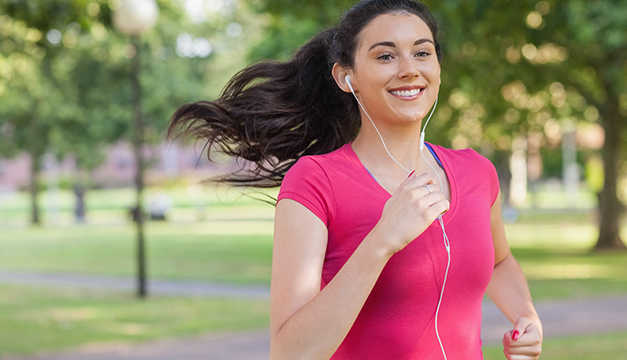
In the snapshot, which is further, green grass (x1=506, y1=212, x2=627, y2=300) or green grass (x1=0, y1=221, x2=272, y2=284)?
green grass (x1=0, y1=221, x2=272, y2=284)

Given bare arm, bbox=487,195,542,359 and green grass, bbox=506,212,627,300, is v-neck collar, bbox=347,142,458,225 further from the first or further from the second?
green grass, bbox=506,212,627,300

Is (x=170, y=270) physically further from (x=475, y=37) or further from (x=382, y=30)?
(x=382, y=30)

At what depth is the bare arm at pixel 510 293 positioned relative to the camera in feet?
7.21

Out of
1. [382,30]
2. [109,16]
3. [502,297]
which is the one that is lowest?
[502,297]

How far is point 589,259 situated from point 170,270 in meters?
8.24

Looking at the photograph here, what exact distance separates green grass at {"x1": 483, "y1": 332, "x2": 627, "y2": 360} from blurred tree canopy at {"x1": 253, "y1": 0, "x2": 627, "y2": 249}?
4.12 metres

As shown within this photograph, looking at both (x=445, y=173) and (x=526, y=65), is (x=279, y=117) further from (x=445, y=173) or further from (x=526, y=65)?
(x=526, y=65)

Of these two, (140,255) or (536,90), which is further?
(536,90)

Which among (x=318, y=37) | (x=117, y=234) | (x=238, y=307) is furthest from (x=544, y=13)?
(x=117, y=234)

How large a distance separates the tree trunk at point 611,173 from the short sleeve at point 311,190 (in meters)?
16.4

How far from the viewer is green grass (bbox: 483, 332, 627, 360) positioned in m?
6.62

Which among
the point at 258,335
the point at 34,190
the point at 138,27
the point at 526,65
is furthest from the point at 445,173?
the point at 34,190

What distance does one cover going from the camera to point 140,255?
37.4 feet

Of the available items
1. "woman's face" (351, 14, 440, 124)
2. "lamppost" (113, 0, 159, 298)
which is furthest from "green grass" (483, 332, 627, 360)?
"lamppost" (113, 0, 159, 298)
